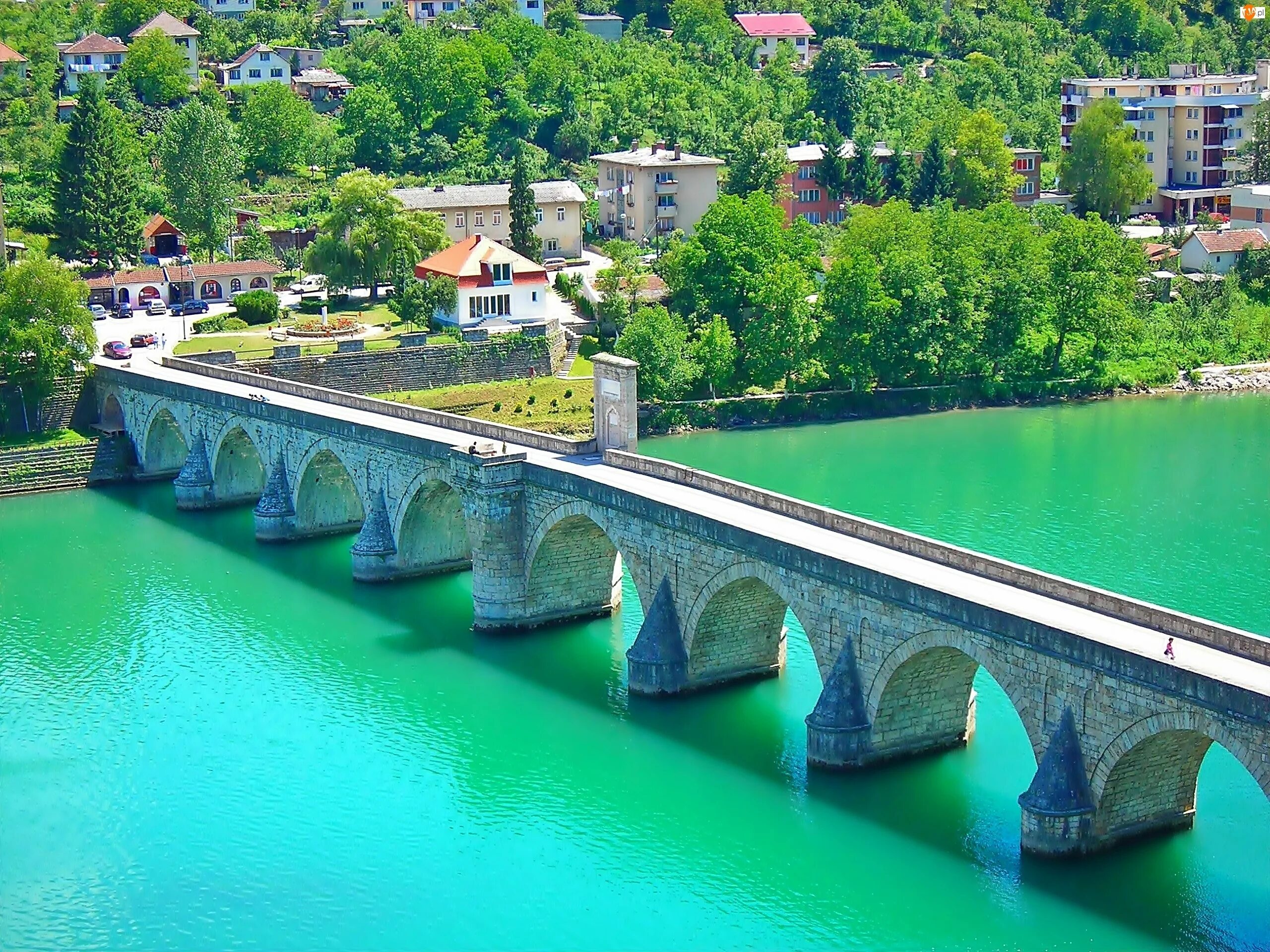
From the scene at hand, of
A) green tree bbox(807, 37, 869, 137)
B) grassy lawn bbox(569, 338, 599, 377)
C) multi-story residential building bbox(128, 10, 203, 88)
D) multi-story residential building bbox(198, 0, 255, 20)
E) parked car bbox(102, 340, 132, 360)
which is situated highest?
multi-story residential building bbox(198, 0, 255, 20)

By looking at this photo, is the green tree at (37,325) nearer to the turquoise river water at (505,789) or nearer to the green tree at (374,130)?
the turquoise river water at (505,789)

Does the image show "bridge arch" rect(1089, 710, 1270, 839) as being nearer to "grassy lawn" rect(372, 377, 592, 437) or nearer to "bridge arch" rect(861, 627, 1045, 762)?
"bridge arch" rect(861, 627, 1045, 762)

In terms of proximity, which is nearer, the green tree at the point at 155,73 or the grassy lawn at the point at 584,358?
the grassy lawn at the point at 584,358

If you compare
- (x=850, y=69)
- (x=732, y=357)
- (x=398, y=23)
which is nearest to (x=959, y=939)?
(x=732, y=357)

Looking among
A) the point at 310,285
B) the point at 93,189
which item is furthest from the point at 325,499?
the point at 93,189

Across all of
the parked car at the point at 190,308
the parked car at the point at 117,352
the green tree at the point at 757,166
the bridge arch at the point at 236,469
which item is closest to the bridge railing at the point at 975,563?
the bridge arch at the point at 236,469

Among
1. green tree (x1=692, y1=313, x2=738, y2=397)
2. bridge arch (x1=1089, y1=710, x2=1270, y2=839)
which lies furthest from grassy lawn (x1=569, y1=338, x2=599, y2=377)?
bridge arch (x1=1089, y1=710, x2=1270, y2=839)

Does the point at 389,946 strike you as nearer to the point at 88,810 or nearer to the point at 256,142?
the point at 88,810
